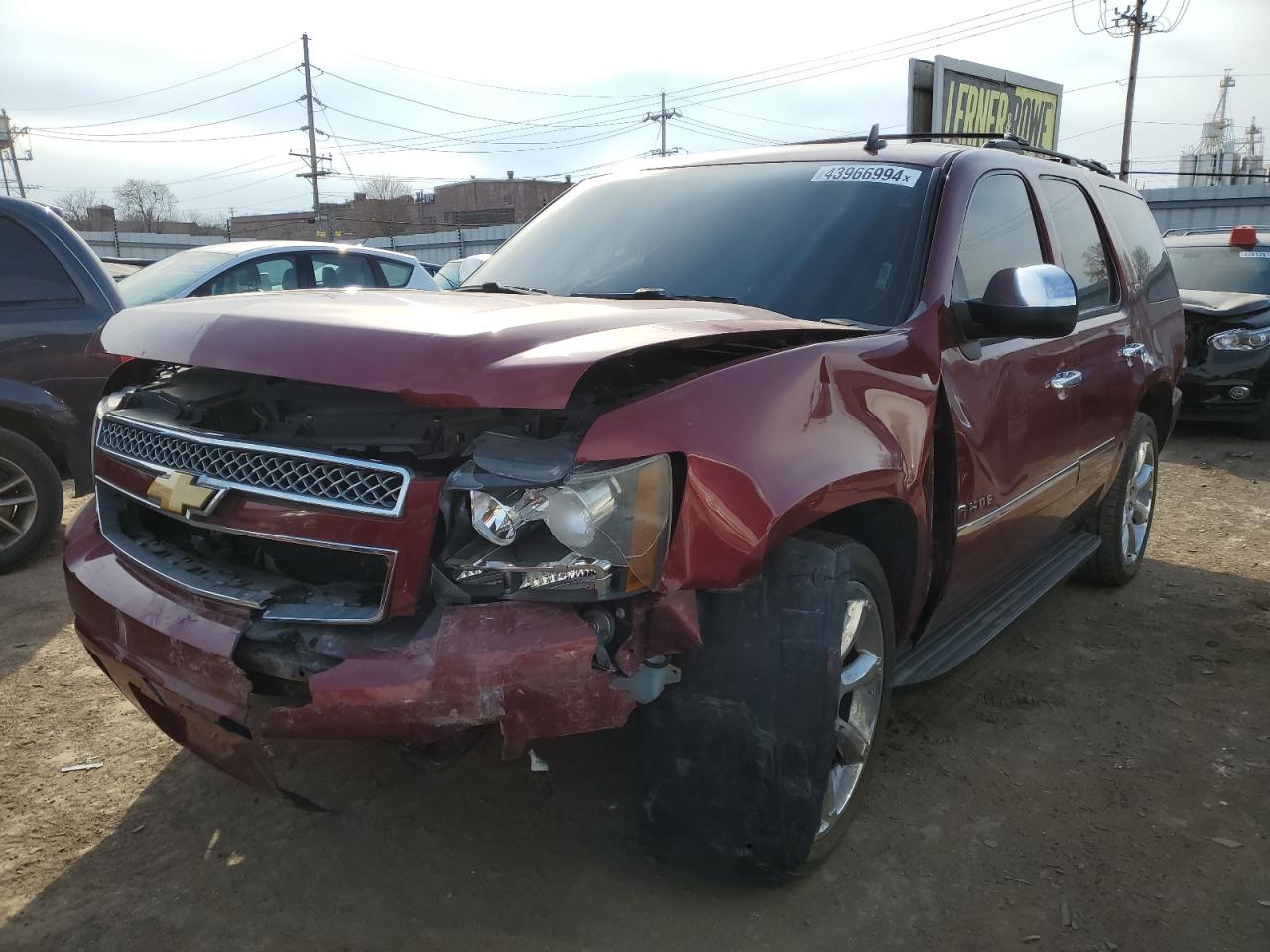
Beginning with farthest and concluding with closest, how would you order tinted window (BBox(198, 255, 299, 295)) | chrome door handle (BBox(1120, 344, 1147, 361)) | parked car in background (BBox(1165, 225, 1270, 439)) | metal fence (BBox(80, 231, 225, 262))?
metal fence (BBox(80, 231, 225, 262)) < parked car in background (BBox(1165, 225, 1270, 439)) < tinted window (BBox(198, 255, 299, 295)) < chrome door handle (BBox(1120, 344, 1147, 361))

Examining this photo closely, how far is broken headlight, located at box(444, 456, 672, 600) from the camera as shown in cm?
180

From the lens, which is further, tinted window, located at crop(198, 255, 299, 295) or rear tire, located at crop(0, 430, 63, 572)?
tinted window, located at crop(198, 255, 299, 295)

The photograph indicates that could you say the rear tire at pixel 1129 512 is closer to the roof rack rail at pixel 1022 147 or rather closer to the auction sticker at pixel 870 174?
the roof rack rail at pixel 1022 147

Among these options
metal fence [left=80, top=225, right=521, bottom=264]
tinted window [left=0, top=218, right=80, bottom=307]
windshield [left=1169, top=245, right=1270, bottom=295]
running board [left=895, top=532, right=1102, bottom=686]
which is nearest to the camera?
running board [left=895, top=532, right=1102, bottom=686]

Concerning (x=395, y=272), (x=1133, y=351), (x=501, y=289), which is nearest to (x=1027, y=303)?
(x=501, y=289)

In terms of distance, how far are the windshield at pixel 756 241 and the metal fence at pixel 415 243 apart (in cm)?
2790

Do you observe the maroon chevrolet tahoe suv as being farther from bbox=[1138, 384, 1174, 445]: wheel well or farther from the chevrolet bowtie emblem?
bbox=[1138, 384, 1174, 445]: wheel well

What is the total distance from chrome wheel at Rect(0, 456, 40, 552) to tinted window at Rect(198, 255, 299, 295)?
2.81 meters

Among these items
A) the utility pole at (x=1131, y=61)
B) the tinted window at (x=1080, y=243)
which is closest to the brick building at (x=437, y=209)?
the utility pole at (x=1131, y=61)

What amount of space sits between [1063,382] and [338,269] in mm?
6490

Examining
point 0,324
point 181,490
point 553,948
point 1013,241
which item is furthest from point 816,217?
point 0,324

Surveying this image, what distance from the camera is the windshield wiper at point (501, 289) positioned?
9.92 feet

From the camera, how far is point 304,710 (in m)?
1.80


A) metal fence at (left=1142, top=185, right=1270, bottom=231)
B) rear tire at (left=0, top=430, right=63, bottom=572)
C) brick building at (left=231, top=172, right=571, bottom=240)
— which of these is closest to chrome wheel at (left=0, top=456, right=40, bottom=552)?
rear tire at (left=0, top=430, right=63, bottom=572)
